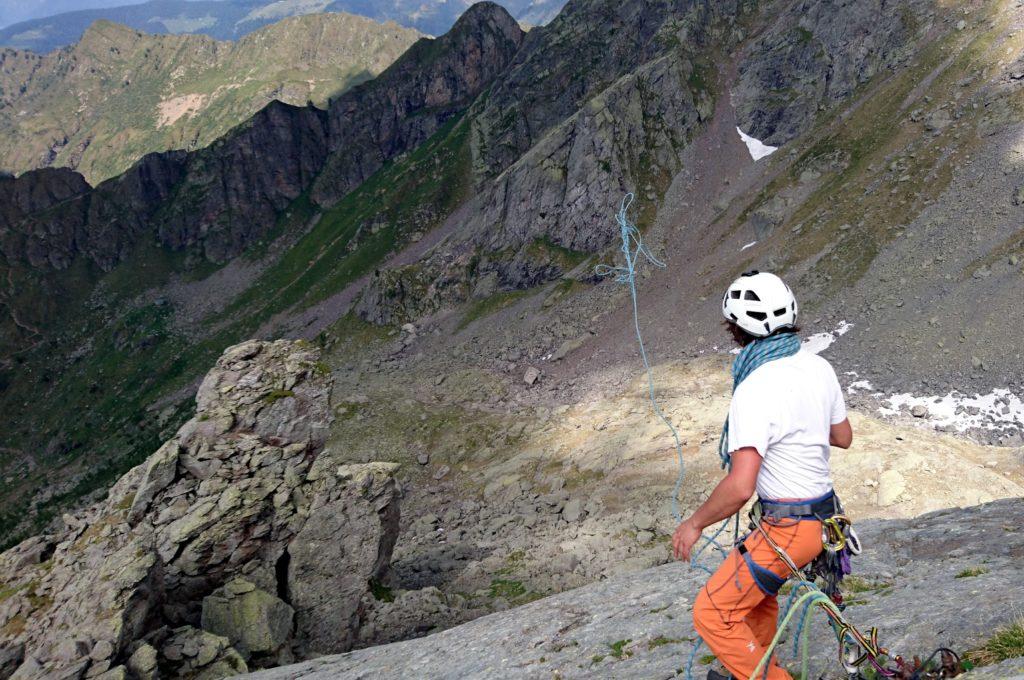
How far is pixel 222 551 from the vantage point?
63.3ft

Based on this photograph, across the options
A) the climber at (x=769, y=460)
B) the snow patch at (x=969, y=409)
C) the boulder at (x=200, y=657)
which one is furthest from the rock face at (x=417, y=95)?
the climber at (x=769, y=460)

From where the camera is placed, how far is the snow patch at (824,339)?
39.8 meters

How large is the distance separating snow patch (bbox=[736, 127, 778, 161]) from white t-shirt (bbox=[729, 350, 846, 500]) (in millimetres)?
72058

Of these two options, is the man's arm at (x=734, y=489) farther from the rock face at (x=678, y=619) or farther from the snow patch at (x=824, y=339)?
the snow patch at (x=824, y=339)

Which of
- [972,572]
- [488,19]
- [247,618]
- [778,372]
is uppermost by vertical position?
[488,19]

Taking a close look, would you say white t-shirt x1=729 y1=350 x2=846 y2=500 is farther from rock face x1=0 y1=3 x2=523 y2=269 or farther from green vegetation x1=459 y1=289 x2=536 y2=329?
rock face x1=0 y1=3 x2=523 y2=269

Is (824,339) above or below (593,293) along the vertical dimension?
below

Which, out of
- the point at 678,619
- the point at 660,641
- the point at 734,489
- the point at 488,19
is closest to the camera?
the point at 734,489

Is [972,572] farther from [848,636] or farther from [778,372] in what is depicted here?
[778,372]

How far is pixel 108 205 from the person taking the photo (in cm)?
16462

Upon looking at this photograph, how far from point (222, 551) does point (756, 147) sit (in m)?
73.3

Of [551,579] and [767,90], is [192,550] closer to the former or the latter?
[551,579]

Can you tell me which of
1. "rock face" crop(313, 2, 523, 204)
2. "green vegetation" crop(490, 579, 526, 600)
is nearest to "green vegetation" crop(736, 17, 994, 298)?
"green vegetation" crop(490, 579, 526, 600)

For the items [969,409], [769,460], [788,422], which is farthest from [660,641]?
[969,409]
